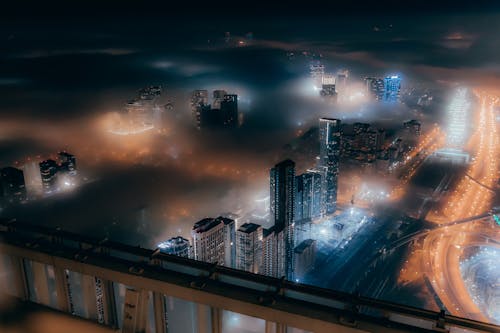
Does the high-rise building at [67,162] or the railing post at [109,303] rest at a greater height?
the railing post at [109,303]

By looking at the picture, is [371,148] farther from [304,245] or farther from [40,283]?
[40,283]

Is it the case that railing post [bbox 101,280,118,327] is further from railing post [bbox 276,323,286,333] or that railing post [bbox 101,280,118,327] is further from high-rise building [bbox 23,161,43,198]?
high-rise building [bbox 23,161,43,198]

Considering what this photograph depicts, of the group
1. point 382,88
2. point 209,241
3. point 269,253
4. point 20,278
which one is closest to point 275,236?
point 269,253

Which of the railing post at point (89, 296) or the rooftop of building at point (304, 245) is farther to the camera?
the rooftop of building at point (304, 245)

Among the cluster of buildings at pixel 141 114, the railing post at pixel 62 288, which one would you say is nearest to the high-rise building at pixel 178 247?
the cluster of buildings at pixel 141 114

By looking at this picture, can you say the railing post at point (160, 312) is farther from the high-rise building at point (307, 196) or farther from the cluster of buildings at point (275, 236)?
the high-rise building at point (307, 196)

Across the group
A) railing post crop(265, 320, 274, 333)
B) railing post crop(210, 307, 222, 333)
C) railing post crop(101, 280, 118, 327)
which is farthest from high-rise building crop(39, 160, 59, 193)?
railing post crop(265, 320, 274, 333)
